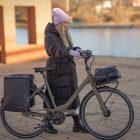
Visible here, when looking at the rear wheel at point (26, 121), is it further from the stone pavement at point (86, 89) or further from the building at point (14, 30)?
the building at point (14, 30)

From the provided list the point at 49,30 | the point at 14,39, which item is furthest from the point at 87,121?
the point at 14,39

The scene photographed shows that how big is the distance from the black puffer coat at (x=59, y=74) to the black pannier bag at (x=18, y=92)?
317 millimetres

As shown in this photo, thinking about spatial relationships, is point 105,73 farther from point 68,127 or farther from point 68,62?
point 68,127

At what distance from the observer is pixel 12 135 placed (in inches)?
269

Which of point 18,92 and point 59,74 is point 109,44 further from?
point 18,92

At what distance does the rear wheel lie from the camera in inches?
261

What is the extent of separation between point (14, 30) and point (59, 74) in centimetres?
1027

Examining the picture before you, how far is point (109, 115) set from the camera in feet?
21.2

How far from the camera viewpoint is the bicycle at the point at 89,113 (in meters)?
6.34

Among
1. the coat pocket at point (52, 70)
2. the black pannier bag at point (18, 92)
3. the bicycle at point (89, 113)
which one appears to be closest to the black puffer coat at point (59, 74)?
the coat pocket at point (52, 70)

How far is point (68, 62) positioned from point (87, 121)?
787 millimetres

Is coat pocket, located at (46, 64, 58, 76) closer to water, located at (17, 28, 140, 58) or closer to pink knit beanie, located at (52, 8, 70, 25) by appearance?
pink knit beanie, located at (52, 8, 70, 25)

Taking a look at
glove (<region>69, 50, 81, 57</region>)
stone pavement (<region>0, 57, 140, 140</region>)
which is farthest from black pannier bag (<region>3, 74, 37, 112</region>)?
glove (<region>69, 50, 81, 57</region>)

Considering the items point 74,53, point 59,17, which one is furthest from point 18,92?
point 59,17
